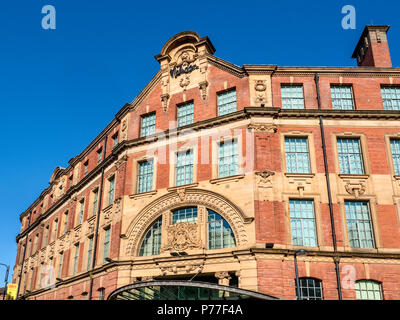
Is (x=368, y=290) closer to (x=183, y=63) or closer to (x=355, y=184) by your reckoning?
(x=355, y=184)

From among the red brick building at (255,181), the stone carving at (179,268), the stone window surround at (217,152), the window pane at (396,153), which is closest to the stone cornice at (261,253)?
the red brick building at (255,181)

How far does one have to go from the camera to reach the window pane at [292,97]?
24.4 m

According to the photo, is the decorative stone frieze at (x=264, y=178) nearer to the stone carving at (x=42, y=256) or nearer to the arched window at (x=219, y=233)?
the arched window at (x=219, y=233)

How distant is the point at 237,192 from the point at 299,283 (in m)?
5.57

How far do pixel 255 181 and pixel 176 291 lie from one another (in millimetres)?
6919

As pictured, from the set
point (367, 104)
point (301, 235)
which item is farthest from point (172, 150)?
point (367, 104)

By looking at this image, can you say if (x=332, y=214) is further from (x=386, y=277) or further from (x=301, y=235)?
(x=386, y=277)

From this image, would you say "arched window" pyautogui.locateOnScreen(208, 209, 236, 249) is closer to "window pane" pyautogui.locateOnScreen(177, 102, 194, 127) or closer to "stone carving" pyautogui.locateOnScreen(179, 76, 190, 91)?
"window pane" pyautogui.locateOnScreen(177, 102, 194, 127)

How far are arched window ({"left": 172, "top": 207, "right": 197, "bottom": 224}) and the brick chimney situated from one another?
1548 centimetres

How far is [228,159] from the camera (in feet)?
77.5

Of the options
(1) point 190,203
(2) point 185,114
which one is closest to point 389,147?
(1) point 190,203

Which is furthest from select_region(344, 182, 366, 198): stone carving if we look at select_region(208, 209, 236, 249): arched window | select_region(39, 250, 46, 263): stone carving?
select_region(39, 250, 46, 263): stone carving

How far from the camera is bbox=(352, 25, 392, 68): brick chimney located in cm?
2703

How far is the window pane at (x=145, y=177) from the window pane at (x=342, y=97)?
11.9 meters
